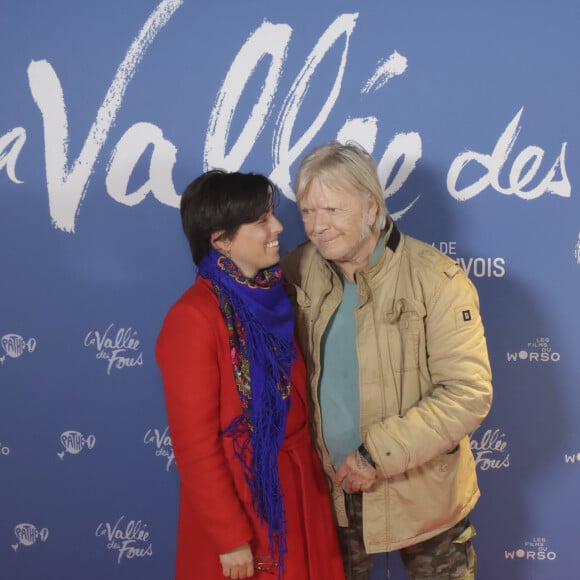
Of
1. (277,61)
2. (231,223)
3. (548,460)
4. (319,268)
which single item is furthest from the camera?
(548,460)

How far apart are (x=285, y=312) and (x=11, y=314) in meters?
1.07

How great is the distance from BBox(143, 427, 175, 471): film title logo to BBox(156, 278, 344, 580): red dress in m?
0.68

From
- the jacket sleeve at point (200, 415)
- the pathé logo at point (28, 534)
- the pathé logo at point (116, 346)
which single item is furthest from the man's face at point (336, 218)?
the pathé logo at point (28, 534)

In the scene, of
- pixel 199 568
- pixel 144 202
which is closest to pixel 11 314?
pixel 144 202

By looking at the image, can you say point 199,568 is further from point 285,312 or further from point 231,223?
point 231,223

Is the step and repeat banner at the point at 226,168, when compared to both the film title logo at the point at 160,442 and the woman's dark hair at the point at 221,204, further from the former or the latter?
the woman's dark hair at the point at 221,204

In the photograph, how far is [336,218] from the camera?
1757 mm

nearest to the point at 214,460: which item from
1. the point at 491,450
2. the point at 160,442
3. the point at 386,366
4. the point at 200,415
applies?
the point at 200,415

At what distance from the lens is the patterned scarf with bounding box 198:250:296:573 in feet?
5.40

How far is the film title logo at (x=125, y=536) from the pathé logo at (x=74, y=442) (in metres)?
0.27

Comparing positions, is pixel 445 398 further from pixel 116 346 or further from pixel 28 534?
pixel 28 534

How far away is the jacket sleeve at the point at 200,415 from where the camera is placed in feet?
5.15

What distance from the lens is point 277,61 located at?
7.45 feet

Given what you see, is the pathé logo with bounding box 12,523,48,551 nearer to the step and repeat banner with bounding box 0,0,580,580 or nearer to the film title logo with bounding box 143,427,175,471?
the step and repeat banner with bounding box 0,0,580,580
